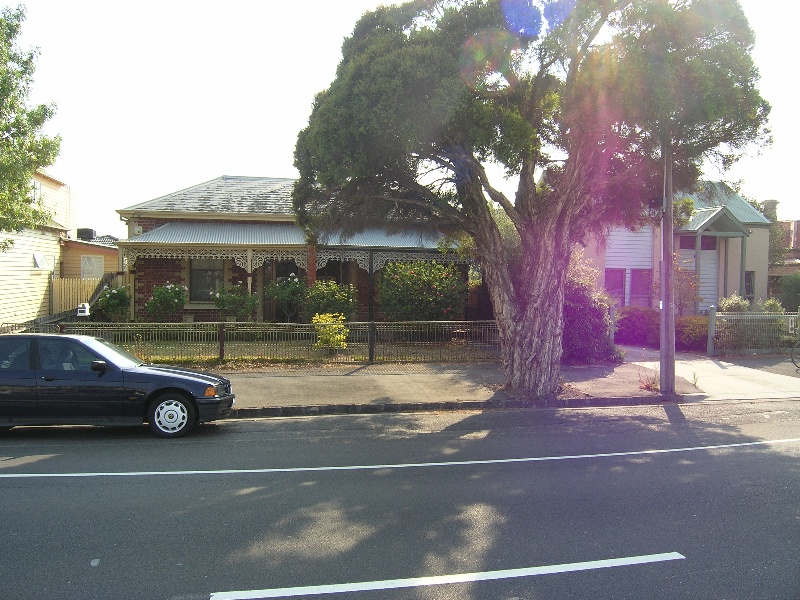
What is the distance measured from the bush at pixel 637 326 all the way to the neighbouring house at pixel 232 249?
222 inches

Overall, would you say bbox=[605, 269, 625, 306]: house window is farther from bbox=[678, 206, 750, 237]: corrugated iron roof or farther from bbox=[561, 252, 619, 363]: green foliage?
bbox=[561, 252, 619, 363]: green foliage

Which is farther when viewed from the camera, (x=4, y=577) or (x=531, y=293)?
(x=531, y=293)

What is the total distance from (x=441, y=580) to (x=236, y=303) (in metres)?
15.0

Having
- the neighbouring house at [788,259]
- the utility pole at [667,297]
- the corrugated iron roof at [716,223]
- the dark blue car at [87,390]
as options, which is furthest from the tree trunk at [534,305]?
the neighbouring house at [788,259]

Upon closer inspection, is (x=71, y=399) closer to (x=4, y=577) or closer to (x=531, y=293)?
(x=4, y=577)

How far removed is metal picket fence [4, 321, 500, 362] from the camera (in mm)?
13484

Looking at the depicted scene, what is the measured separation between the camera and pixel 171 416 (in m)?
8.29

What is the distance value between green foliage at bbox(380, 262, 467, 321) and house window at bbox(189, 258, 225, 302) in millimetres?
6308

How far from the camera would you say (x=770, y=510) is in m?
5.43

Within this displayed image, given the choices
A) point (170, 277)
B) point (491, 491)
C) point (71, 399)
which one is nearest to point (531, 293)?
point (491, 491)

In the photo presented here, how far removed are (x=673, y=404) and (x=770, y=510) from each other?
20.8 feet

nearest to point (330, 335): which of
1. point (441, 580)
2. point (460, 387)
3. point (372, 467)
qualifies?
point (460, 387)

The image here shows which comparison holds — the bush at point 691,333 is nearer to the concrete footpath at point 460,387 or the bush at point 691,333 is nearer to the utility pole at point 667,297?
the concrete footpath at point 460,387

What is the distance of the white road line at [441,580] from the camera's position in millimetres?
3754
